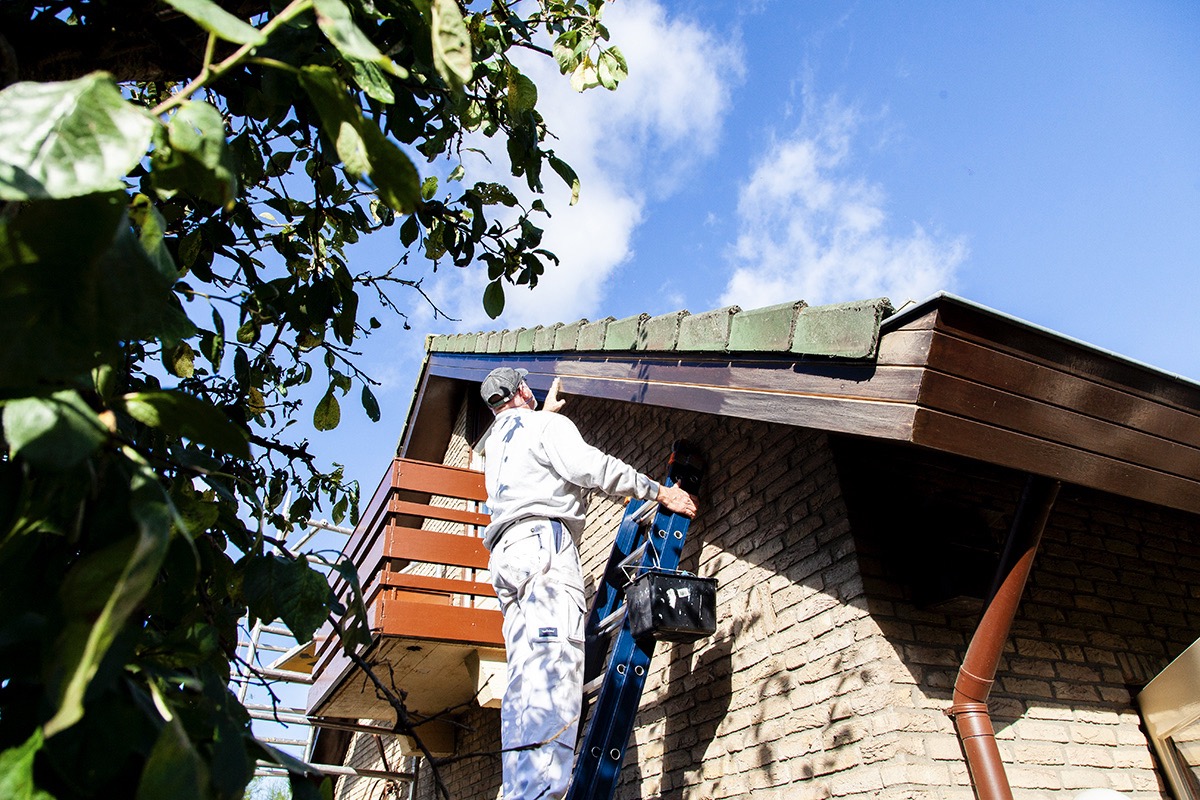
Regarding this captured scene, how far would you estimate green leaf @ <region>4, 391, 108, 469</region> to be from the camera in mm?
568

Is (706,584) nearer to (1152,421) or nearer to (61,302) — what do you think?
(1152,421)

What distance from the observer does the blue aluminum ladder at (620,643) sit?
10.7 ft

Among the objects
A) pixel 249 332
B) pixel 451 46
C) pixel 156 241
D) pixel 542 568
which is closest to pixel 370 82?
pixel 451 46

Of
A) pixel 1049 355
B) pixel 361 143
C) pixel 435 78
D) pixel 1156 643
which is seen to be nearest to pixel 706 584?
pixel 1049 355

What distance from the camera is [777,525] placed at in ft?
12.1

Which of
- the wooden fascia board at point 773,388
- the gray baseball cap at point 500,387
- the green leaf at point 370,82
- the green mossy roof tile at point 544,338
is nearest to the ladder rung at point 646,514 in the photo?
the wooden fascia board at point 773,388

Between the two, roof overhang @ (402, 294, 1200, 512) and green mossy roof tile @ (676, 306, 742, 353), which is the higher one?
green mossy roof tile @ (676, 306, 742, 353)

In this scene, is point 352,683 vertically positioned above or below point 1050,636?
above

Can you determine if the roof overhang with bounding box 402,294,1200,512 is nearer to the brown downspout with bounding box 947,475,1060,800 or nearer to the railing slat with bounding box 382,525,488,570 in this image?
the brown downspout with bounding box 947,475,1060,800

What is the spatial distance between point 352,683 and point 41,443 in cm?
591

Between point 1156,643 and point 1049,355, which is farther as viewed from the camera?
point 1156,643

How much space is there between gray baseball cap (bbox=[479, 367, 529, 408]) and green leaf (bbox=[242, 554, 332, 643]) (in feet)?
11.3

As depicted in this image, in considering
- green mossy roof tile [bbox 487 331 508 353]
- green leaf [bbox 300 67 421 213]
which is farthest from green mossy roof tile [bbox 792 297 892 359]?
green mossy roof tile [bbox 487 331 508 353]

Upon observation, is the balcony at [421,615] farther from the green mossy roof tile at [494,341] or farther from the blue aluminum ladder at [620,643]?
the blue aluminum ladder at [620,643]
